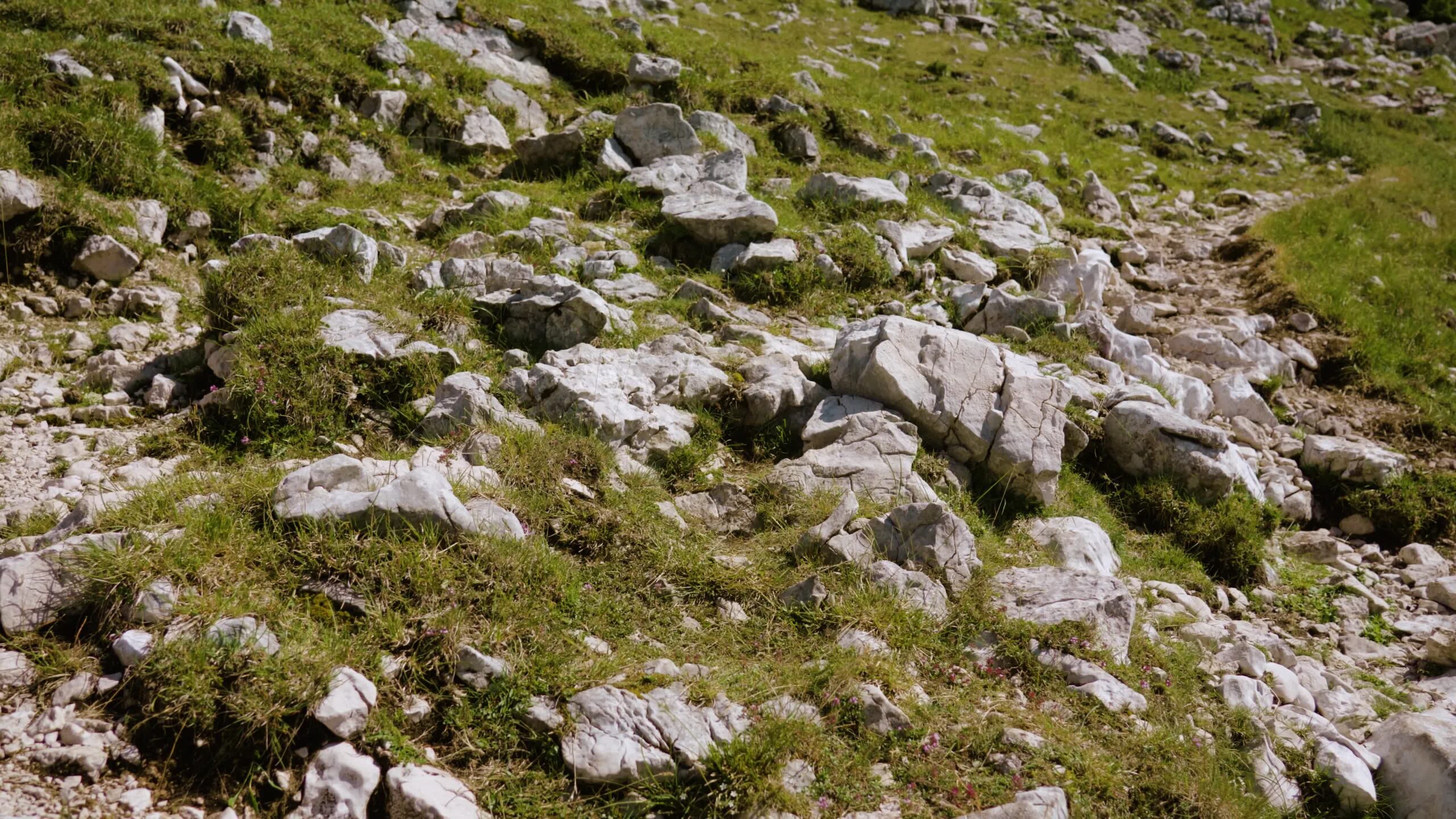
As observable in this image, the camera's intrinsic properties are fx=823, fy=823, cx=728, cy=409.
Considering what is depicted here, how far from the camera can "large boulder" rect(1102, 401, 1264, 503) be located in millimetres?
8781

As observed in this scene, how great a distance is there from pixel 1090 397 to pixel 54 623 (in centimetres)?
939

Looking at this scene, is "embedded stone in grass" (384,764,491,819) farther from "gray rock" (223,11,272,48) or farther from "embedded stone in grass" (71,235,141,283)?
"gray rock" (223,11,272,48)

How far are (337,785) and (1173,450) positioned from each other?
8.40 m

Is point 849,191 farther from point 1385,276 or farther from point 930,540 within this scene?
point 1385,276

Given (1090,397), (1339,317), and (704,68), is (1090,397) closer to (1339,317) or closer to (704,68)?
(1339,317)

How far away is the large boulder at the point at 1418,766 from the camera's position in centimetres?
525

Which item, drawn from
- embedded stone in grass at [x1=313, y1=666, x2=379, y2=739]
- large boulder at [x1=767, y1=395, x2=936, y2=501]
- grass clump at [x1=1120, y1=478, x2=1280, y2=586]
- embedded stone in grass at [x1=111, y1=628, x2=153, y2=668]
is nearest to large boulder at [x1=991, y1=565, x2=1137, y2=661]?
large boulder at [x1=767, y1=395, x2=936, y2=501]

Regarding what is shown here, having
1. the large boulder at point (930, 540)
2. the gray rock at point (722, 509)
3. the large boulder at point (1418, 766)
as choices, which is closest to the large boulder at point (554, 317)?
the gray rock at point (722, 509)

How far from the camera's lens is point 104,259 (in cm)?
856

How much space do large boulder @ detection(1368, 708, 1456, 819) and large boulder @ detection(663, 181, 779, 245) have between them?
8416 millimetres

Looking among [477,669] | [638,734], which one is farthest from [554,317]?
[638,734]

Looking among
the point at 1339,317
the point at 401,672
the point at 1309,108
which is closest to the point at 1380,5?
the point at 1309,108

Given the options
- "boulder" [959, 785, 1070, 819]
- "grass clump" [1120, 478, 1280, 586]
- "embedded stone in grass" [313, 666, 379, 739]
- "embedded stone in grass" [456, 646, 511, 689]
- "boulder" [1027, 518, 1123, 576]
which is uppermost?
"embedded stone in grass" [313, 666, 379, 739]

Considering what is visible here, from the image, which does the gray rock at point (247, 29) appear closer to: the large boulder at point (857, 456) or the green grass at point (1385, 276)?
the large boulder at point (857, 456)
